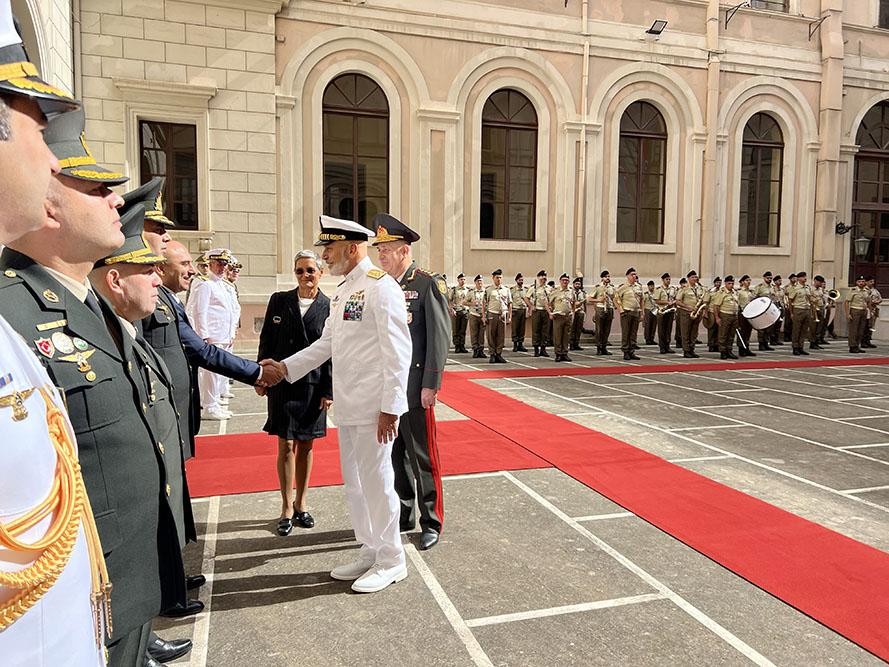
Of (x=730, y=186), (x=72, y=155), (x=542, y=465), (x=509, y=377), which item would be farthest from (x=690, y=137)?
(x=72, y=155)

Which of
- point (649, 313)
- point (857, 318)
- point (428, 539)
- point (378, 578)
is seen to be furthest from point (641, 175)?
point (378, 578)

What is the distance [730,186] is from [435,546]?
51.5 ft

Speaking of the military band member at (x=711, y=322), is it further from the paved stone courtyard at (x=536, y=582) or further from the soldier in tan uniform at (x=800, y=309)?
the paved stone courtyard at (x=536, y=582)

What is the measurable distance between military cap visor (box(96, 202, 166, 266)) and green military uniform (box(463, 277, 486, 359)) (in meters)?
11.0

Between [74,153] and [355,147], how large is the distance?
12.8 meters

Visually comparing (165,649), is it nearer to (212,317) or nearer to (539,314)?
(212,317)

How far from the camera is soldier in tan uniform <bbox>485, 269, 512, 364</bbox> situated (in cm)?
1256

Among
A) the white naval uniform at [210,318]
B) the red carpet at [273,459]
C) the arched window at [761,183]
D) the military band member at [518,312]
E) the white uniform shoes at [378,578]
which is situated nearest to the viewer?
the white uniform shoes at [378,578]

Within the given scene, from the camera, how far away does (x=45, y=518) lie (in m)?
0.88

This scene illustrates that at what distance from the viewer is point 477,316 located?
13.3 meters

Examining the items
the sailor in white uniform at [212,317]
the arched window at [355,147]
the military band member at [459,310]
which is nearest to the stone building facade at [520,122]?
the arched window at [355,147]

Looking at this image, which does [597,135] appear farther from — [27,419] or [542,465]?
[27,419]

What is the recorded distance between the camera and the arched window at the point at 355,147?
13781 millimetres

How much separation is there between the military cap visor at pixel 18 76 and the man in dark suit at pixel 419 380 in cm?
283
